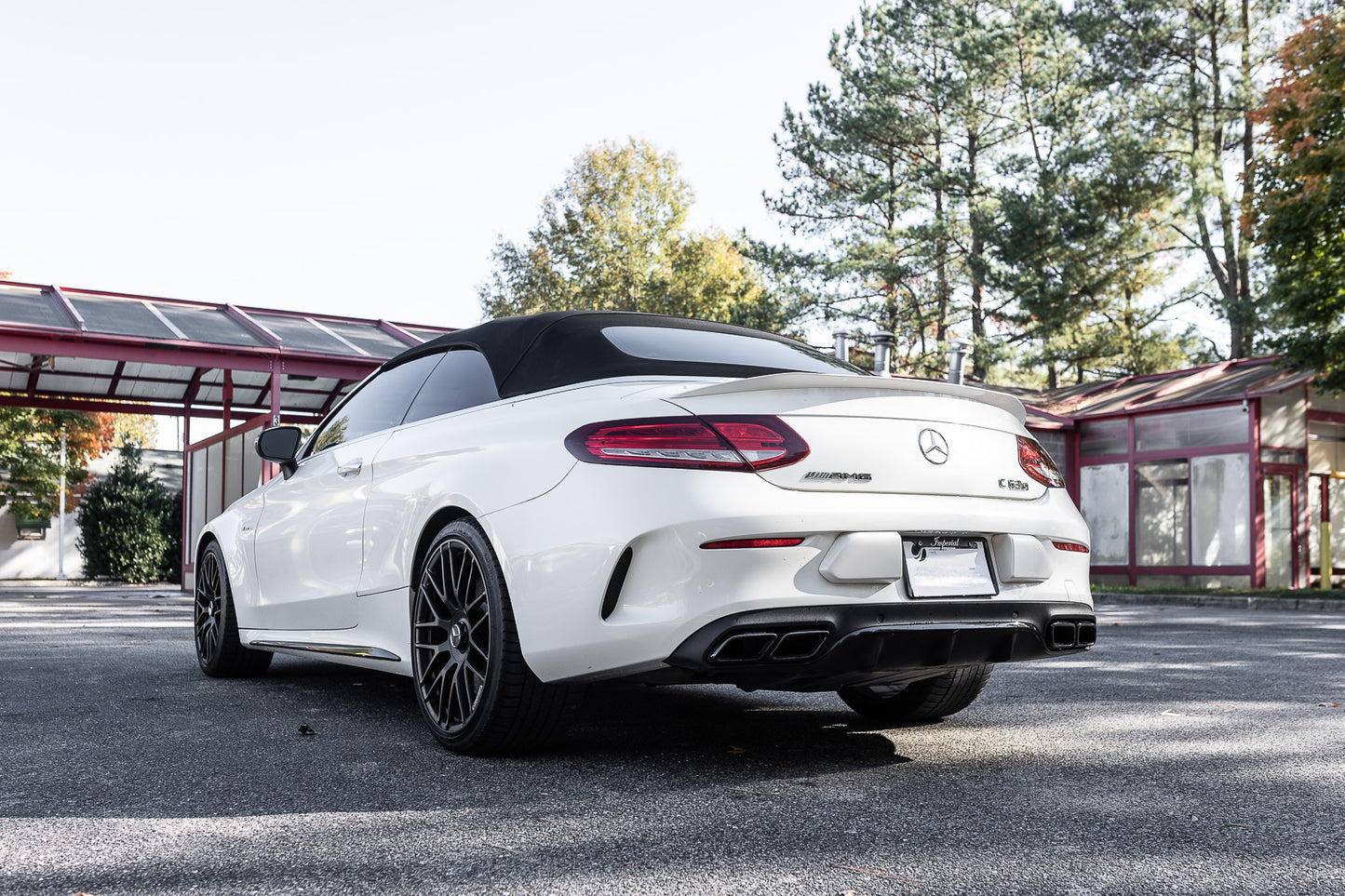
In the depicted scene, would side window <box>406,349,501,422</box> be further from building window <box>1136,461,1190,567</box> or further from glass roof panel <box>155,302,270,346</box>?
building window <box>1136,461,1190,567</box>

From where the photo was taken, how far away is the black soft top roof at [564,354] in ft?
12.8

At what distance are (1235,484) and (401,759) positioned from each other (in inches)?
842

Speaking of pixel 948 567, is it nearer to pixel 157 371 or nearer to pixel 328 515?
pixel 328 515

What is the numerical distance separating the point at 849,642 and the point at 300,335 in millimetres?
15221

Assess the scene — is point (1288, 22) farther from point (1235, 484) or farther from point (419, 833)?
point (419, 833)

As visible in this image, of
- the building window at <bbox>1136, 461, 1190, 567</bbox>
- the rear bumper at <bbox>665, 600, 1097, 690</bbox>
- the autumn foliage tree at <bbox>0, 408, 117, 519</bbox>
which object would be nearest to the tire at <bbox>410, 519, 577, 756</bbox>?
the rear bumper at <bbox>665, 600, 1097, 690</bbox>

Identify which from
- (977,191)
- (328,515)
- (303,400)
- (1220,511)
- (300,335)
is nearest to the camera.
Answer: (328,515)

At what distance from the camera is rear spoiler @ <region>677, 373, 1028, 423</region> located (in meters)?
3.39

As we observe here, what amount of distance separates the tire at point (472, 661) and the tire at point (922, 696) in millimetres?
1456

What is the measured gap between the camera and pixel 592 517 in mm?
3318

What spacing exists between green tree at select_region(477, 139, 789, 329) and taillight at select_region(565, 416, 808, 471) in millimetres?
36405

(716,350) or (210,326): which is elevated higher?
(210,326)

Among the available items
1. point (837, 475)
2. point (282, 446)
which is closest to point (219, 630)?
point (282, 446)

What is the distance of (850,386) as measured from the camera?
350 cm
